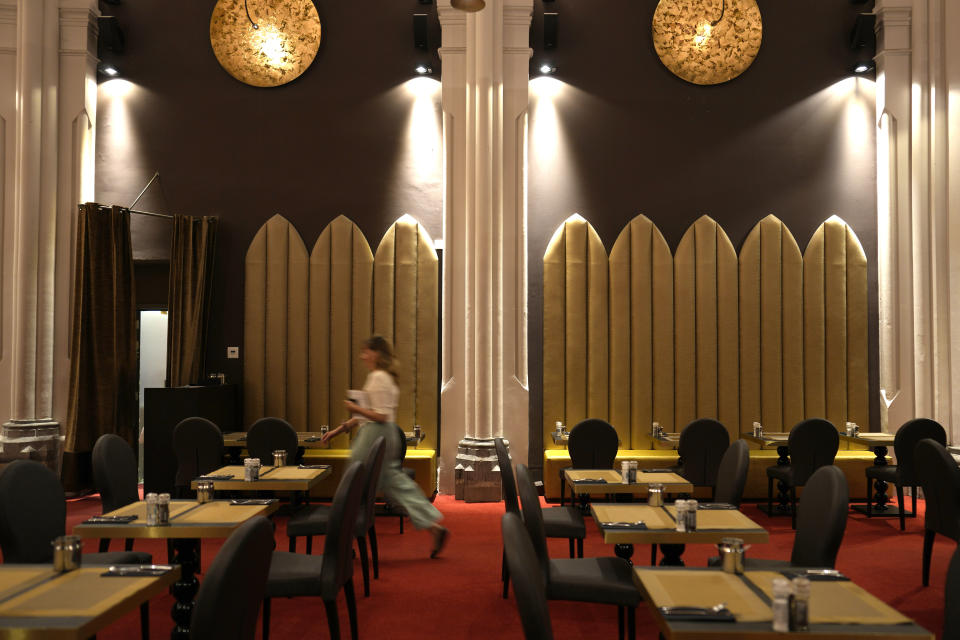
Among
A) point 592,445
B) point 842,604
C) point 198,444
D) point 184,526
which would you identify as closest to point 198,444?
point 198,444

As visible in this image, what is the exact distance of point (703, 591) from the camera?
2.68 m

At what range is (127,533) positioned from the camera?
3.54 m

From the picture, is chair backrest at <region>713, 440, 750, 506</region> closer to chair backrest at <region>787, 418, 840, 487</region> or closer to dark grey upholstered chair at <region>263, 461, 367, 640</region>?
dark grey upholstered chair at <region>263, 461, 367, 640</region>

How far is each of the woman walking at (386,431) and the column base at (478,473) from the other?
2197mm

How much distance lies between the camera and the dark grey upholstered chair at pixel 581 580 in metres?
3.53

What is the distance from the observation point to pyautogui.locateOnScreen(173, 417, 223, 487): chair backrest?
21.2 ft

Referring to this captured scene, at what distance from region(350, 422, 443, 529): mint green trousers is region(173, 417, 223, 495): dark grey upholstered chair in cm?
157

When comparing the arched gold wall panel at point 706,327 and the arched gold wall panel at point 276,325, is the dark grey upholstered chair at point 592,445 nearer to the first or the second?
the arched gold wall panel at point 706,327

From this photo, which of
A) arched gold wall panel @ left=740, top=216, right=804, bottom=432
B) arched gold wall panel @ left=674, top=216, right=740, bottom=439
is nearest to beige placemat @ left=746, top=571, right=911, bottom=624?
arched gold wall panel @ left=674, top=216, right=740, bottom=439

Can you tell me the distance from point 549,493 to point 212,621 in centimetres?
610

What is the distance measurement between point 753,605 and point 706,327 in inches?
244

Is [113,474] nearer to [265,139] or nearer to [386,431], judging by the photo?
[386,431]

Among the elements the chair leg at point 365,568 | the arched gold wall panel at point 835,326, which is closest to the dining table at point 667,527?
the chair leg at point 365,568

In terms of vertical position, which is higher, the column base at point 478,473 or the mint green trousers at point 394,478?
the mint green trousers at point 394,478
